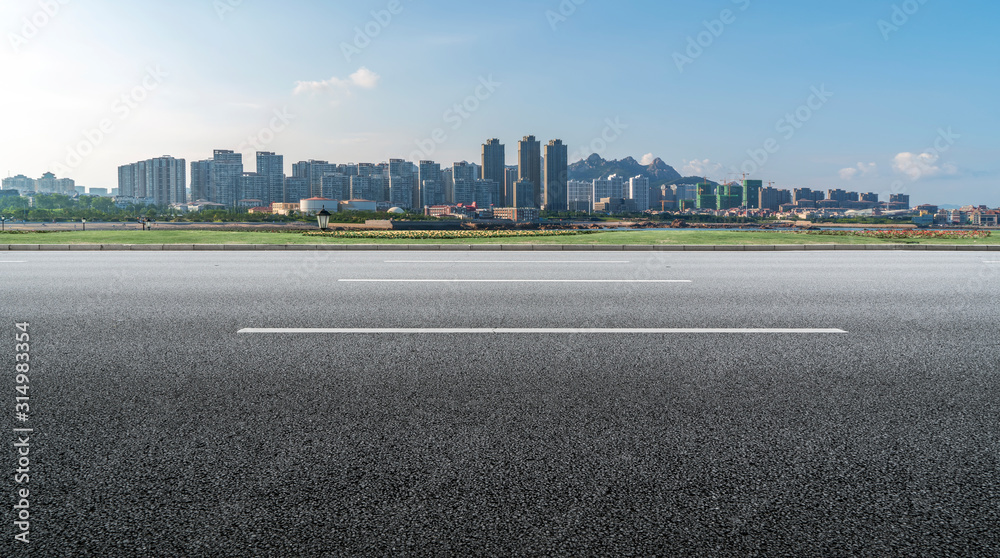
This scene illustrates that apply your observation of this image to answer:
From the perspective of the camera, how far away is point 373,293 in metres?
7.52

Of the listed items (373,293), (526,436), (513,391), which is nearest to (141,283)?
(373,293)

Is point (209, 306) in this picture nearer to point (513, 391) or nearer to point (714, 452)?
point (513, 391)

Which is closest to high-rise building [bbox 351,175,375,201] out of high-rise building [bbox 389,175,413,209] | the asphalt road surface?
high-rise building [bbox 389,175,413,209]

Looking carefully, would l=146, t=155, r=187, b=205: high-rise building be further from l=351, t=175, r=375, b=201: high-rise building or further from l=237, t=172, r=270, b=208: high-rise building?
l=351, t=175, r=375, b=201: high-rise building

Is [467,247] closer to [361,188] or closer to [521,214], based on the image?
[521,214]

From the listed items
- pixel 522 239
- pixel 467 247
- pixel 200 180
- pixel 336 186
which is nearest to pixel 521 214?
pixel 336 186

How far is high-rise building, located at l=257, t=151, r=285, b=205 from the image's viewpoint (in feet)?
631

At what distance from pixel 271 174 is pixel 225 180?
49.9ft

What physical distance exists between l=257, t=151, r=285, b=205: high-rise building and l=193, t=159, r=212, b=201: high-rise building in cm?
1619

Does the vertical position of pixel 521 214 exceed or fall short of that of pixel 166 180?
it falls short

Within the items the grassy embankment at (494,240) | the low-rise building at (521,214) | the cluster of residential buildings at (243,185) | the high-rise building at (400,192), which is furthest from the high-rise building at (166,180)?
the grassy embankment at (494,240)

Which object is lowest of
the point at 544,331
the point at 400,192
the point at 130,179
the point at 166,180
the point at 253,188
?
the point at 544,331

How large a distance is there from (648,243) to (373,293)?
39.1 feet

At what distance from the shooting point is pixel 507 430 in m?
3.11
